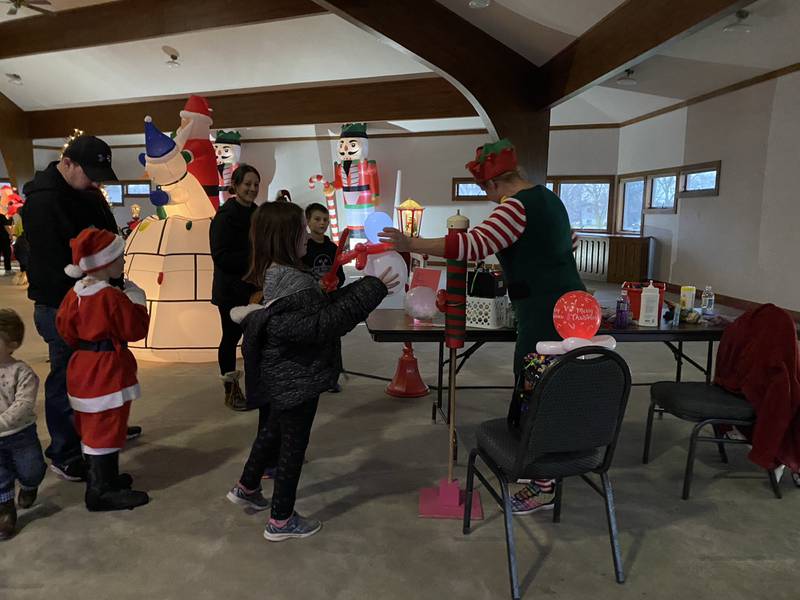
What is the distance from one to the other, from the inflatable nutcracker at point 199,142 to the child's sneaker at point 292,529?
3657mm

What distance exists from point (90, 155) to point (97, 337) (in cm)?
80

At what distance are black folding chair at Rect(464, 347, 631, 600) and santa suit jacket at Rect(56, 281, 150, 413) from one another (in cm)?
153

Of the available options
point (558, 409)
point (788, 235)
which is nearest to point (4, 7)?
point (558, 409)

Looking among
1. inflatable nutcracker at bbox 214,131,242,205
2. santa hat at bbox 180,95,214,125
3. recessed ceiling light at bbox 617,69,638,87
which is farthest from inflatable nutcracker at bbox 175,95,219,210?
inflatable nutcracker at bbox 214,131,242,205

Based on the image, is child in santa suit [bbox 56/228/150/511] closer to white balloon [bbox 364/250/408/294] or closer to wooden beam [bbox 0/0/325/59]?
white balloon [bbox 364/250/408/294]

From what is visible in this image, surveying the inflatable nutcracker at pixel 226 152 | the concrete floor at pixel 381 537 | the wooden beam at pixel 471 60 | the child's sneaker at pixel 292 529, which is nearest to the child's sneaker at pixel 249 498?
the concrete floor at pixel 381 537

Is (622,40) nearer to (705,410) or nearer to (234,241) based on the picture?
(705,410)

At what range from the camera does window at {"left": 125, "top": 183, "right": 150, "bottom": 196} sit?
15422mm

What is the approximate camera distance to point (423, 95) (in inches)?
350

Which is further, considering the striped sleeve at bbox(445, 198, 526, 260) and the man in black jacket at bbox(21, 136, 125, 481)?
the man in black jacket at bbox(21, 136, 125, 481)

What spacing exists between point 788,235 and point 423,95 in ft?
17.1

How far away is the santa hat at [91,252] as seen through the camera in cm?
229

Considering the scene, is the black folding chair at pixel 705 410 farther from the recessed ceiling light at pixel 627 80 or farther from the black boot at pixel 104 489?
the recessed ceiling light at pixel 627 80

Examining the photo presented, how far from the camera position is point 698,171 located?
849cm
